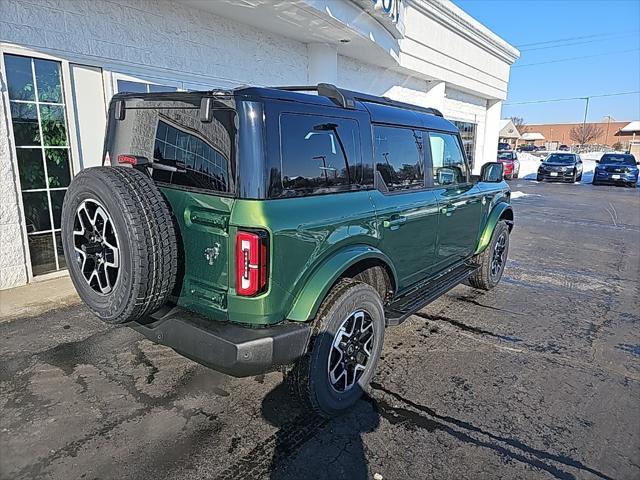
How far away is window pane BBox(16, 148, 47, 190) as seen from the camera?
5.05 metres

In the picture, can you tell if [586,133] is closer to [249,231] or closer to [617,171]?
[617,171]

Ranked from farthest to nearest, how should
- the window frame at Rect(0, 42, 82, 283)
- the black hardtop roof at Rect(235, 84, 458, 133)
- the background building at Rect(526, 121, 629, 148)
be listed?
the background building at Rect(526, 121, 629, 148) < the window frame at Rect(0, 42, 82, 283) < the black hardtop roof at Rect(235, 84, 458, 133)

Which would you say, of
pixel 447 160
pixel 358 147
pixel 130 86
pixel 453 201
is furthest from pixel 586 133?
pixel 358 147

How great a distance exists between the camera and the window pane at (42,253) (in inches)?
208

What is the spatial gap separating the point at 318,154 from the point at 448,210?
1.84 m

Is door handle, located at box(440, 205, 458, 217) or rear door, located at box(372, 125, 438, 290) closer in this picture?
rear door, located at box(372, 125, 438, 290)

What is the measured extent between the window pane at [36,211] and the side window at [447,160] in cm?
463

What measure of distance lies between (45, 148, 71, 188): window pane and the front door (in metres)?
4.46

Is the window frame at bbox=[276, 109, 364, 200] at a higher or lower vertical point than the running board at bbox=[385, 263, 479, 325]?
higher

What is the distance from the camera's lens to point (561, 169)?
74.4ft

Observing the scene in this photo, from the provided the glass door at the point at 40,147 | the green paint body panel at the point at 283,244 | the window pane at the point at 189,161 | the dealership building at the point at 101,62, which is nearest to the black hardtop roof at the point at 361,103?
the window pane at the point at 189,161

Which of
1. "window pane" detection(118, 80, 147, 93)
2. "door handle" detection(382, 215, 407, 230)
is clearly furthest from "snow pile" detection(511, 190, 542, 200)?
"door handle" detection(382, 215, 407, 230)

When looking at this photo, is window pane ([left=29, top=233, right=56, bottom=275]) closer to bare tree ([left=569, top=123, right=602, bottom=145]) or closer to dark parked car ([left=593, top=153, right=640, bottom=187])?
dark parked car ([left=593, top=153, right=640, bottom=187])

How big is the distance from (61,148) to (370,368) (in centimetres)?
469
